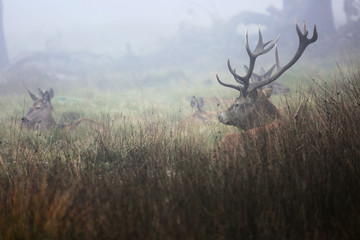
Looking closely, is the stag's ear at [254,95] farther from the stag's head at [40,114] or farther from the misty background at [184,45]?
the misty background at [184,45]

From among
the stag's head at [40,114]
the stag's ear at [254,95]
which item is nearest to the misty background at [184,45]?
the stag's head at [40,114]

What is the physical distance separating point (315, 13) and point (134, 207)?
27878 mm

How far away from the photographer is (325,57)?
19344 mm

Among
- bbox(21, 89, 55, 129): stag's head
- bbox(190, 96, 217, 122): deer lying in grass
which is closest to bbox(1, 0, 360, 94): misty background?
bbox(190, 96, 217, 122): deer lying in grass

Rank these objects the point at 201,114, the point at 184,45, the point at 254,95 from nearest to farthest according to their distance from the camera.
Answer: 1. the point at 254,95
2. the point at 201,114
3. the point at 184,45

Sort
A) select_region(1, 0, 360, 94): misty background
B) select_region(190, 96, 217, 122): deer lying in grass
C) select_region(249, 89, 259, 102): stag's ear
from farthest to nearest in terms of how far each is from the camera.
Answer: select_region(1, 0, 360, 94): misty background → select_region(190, 96, 217, 122): deer lying in grass → select_region(249, 89, 259, 102): stag's ear

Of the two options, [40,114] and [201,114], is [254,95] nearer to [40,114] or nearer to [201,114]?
[201,114]

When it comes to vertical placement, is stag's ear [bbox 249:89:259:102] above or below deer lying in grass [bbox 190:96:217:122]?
below

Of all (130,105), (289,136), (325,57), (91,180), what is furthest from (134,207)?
(325,57)

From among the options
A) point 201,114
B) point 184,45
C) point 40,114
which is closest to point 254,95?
point 201,114

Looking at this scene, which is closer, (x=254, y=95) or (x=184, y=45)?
(x=254, y=95)

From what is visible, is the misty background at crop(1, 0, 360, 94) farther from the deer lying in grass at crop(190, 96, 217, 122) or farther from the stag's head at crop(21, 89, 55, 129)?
the stag's head at crop(21, 89, 55, 129)

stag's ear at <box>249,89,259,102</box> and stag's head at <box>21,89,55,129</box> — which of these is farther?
stag's head at <box>21,89,55,129</box>

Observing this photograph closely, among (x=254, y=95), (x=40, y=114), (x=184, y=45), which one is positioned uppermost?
(x=184, y=45)
